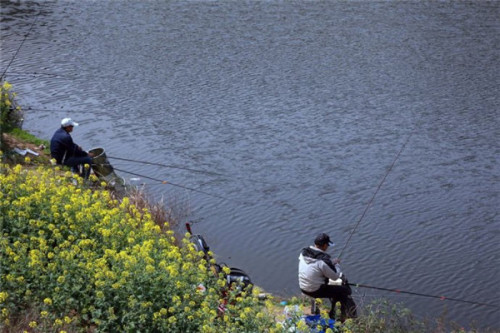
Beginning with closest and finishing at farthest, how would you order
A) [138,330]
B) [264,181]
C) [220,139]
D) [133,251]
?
1. [138,330]
2. [133,251]
3. [264,181]
4. [220,139]

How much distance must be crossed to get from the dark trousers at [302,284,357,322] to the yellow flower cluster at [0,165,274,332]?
5.70 ft

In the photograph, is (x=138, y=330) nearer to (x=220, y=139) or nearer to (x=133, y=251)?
(x=133, y=251)

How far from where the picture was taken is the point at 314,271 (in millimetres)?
9148

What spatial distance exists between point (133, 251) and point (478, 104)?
1313 cm

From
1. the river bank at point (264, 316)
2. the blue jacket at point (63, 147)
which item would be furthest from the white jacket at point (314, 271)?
the blue jacket at point (63, 147)

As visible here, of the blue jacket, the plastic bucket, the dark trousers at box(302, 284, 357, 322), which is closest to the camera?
the dark trousers at box(302, 284, 357, 322)

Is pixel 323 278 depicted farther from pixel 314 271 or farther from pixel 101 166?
pixel 101 166

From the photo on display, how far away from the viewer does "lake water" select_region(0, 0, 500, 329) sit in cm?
1253

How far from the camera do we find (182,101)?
19.7m

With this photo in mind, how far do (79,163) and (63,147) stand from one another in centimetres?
37

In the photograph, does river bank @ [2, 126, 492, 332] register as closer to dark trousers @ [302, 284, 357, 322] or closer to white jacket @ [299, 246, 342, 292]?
dark trousers @ [302, 284, 357, 322]

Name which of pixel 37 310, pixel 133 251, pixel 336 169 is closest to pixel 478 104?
pixel 336 169

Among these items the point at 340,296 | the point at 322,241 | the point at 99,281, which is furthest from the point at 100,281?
A: the point at 340,296

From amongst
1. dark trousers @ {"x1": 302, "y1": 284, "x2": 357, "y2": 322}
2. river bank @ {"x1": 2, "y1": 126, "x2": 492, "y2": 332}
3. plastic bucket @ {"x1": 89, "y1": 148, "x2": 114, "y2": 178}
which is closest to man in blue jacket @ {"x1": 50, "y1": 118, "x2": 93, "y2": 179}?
plastic bucket @ {"x1": 89, "y1": 148, "x2": 114, "y2": 178}
